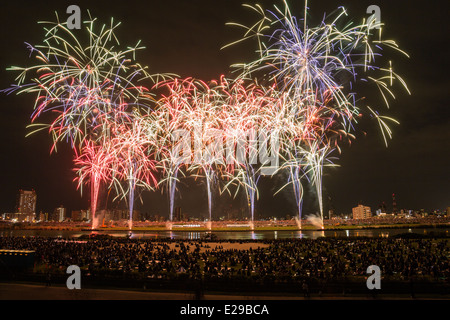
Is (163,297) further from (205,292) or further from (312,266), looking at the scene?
(312,266)

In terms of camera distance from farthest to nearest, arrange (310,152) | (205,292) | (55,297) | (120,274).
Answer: (310,152), (120,274), (205,292), (55,297)

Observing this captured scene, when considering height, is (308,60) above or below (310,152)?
above

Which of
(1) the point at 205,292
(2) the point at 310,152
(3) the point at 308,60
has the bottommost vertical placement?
(1) the point at 205,292

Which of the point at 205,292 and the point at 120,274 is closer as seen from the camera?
the point at 205,292
